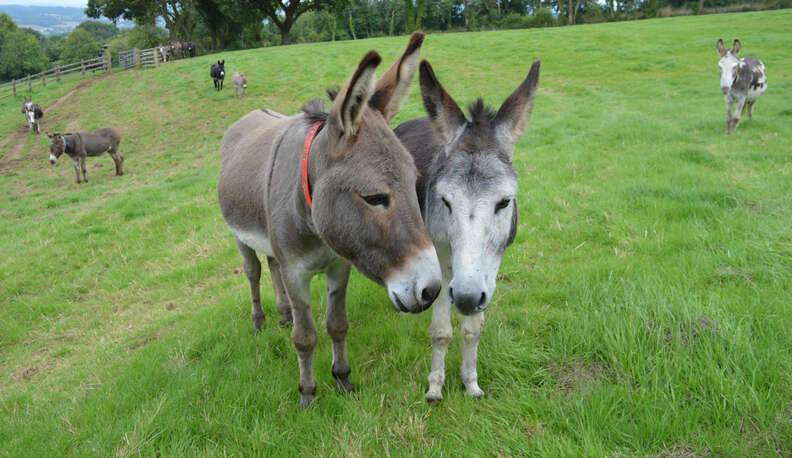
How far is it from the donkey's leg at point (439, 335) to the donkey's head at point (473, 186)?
0.43 meters

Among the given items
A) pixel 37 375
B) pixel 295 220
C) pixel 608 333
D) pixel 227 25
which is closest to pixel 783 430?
pixel 608 333

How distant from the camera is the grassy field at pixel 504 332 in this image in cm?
221

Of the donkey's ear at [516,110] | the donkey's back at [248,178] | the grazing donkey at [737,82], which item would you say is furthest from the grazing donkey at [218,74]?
the donkey's ear at [516,110]

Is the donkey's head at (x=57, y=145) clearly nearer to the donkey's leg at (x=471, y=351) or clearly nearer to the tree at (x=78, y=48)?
the donkey's leg at (x=471, y=351)

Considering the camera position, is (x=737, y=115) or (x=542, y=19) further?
(x=542, y=19)

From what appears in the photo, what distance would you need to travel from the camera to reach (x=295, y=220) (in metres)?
2.55

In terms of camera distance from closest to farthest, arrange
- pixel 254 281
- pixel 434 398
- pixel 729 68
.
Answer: pixel 434 398 < pixel 254 281 < pixel 729 68

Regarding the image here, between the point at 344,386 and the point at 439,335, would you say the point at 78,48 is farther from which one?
the point at 439,335

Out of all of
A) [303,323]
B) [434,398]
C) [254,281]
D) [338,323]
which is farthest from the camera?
[254,281]

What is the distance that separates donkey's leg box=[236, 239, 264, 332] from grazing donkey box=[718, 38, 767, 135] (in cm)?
1157

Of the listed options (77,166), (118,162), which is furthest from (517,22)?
(77,166)

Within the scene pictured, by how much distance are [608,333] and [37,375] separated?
518 cm

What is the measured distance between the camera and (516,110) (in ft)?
8.45

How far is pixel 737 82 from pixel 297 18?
51989mm
